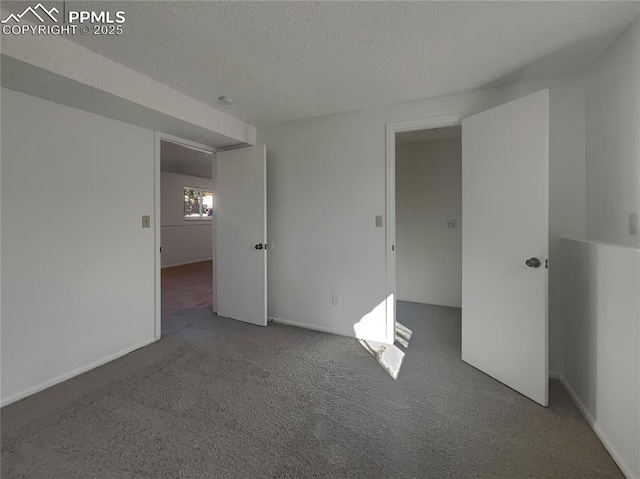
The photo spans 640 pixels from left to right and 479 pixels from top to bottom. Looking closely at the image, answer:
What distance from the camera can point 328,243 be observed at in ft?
9.64

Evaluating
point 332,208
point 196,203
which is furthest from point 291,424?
point 196,203

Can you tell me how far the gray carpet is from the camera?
4.32ft

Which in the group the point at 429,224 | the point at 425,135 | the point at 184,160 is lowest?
the point at 429,224

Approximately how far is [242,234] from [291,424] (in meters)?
2.12

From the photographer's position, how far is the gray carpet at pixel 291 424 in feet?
4.32

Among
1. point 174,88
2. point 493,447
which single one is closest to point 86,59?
point 174,88

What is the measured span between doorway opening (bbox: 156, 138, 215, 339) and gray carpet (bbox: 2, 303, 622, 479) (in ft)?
4.32

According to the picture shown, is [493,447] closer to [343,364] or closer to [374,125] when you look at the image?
[343,364]

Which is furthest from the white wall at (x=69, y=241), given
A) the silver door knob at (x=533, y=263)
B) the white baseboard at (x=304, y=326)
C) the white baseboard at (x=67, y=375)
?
the silver door knob at (x=533, y=263)

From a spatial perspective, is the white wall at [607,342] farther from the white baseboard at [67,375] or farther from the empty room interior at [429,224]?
the white baseboard at [67,375]

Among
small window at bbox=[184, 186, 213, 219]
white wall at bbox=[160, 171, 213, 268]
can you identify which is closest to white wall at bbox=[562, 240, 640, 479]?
white wall at bbox=[160, 171, 213, 268]

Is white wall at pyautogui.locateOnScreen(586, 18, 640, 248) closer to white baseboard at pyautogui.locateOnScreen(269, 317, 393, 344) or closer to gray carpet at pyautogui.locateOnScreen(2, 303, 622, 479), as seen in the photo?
gray carpet at pyautogui.locateOnScreen(2, 303, 622, 479)

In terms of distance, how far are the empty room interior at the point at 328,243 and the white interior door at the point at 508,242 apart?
15 millimetres

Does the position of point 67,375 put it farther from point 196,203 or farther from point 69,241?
point 196,203
